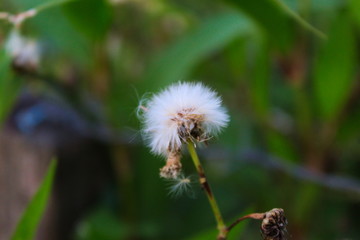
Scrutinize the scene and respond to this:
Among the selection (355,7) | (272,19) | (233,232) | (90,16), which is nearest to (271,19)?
(272,19)

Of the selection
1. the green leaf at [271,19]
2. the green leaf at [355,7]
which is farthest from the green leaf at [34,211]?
the green leaf at [355,7]

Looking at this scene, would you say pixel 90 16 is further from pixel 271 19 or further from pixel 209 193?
pixel 209 193

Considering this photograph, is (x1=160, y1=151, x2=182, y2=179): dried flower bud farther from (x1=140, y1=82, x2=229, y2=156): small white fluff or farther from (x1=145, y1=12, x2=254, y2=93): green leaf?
(x1=145, y1=12, x2=254, y2=93): green leaf

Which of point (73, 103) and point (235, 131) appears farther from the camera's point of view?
point (235, 131)

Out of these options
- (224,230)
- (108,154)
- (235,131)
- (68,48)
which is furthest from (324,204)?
(224,230)

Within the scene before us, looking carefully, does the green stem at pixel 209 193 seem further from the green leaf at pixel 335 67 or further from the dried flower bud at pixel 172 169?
the green leaf at pixel 335 67

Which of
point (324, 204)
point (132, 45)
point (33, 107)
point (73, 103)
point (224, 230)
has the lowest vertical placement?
point (224, 230)

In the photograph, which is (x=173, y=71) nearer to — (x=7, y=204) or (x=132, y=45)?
(x=7, y=204)

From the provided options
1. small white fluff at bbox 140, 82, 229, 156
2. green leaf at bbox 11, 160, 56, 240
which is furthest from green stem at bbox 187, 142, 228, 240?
green leaf at bbox 11, 160, 56, 240
